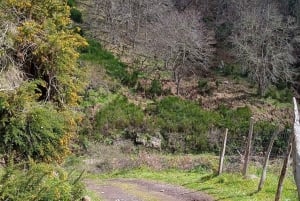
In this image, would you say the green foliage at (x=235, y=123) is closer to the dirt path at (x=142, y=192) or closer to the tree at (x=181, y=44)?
the tree at (x=181, y=44)

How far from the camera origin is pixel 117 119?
93.8 feet

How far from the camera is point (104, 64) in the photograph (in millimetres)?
33625

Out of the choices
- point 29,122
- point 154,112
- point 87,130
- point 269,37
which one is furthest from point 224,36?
point 29,122

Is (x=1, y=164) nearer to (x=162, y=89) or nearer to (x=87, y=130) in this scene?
(x=87, y=130)

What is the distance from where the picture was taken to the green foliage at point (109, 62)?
1288 inches

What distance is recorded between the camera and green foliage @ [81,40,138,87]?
32.7 meters

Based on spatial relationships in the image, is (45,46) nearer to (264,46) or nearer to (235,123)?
(235,123)

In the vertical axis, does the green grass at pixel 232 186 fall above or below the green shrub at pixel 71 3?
below

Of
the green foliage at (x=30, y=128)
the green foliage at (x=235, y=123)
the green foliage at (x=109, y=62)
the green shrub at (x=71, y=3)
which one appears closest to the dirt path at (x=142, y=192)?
the green foliage at (x=30, y=128)

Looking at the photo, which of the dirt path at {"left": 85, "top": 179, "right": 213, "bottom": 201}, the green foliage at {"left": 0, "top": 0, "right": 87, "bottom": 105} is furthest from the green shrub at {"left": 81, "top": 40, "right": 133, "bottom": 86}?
the dirt path at {"left": 85, "top": 179, "right": 213, "bottom": 201}

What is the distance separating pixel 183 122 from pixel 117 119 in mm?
3859

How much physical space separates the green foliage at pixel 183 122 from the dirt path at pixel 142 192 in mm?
10528

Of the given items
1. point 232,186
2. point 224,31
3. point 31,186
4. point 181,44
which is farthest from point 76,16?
point 31,186

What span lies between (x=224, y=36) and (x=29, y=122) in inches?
1051
